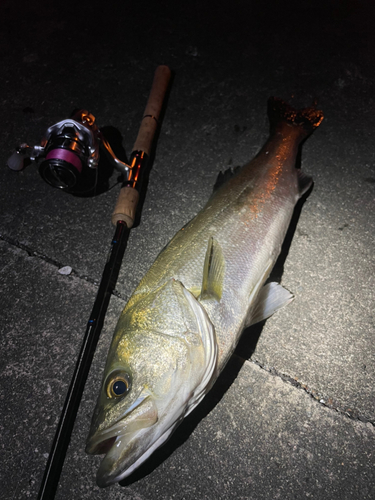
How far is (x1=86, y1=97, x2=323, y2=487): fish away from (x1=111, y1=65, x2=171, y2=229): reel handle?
54 centimetres

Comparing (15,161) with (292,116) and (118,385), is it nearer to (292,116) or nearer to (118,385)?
(118,385)

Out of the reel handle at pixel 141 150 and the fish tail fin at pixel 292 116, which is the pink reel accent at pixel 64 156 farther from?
the fish tail fin at pixel 292 116

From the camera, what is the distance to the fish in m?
1.52

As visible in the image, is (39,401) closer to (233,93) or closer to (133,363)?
(133,363)

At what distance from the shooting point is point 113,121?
325 cm

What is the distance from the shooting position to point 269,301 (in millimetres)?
2141

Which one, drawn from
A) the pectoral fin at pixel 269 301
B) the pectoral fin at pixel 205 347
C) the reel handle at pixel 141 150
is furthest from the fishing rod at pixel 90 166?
the pectoral fin at pixel 269 301

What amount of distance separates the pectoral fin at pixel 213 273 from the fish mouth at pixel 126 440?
65cm

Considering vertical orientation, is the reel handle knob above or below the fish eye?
below

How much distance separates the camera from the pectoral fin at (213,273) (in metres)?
1.89

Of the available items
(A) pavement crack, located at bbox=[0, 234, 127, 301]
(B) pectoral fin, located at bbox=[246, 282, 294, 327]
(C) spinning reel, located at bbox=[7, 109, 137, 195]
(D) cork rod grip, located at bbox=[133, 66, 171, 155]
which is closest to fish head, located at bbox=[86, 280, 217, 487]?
(B) pectoral fin, located at bbox=[246, 282, 294, 327]

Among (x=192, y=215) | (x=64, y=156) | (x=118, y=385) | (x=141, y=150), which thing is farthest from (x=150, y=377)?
(x=141, y=150)

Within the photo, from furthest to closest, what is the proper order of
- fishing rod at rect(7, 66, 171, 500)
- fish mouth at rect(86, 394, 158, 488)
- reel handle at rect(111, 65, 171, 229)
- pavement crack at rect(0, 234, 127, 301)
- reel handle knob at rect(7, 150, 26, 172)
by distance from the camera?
reel handle knob at rect(7, 150, 26, 172)
pavement crack at rect(0, 234, 127, 301)
reel handle at rect(111, 65, 171, 229)
fishing rod at rect(7, 66, 171, 500)
fish mouth at rect(86, 394, 158, 488)

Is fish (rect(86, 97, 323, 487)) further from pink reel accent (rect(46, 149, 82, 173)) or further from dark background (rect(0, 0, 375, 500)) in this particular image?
pink reel accent (rect(46, 149, 82, 173))
